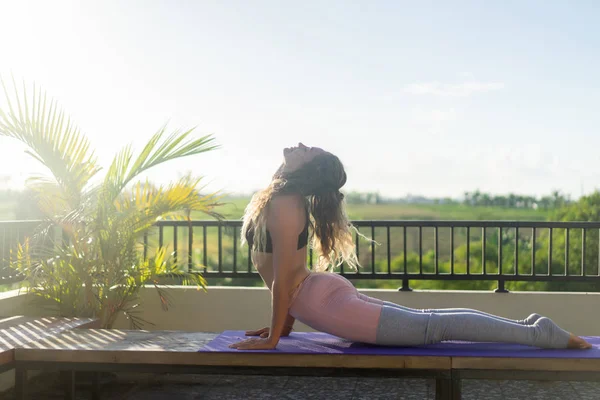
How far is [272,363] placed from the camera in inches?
101

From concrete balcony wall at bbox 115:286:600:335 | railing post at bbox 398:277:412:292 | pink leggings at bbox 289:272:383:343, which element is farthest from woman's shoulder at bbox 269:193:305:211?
railing post at bbox 398:277:412:292

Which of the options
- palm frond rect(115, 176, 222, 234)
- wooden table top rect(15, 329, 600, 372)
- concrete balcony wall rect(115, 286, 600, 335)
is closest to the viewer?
wooden table top rect(15, 329, 600, 372)

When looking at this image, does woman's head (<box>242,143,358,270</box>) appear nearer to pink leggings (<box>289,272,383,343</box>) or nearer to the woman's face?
the woman's face

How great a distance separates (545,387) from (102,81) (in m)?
30.3

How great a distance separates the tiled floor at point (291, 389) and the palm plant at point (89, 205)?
46 centimetres

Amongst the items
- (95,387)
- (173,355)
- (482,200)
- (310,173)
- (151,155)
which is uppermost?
(482,200)

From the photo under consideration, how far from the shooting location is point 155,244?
5.29 metres

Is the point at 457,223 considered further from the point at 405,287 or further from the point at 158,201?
the point at 158,201

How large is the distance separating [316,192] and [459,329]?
2.47 feet

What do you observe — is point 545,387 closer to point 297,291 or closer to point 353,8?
point 297,291

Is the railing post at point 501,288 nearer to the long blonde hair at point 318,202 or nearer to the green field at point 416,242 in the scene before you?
the long blonde hair at point 318,202

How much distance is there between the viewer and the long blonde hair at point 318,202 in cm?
269

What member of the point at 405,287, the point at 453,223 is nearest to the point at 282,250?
the point at 405,287

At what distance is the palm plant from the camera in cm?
420
